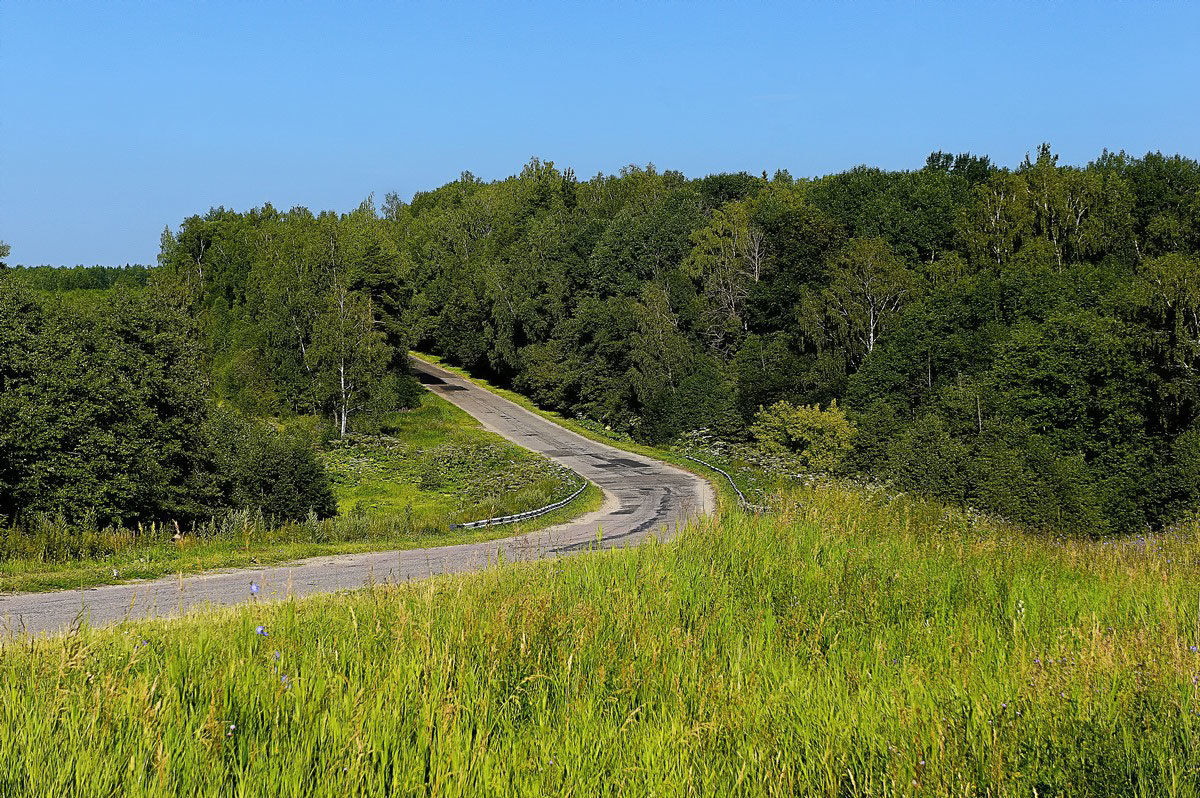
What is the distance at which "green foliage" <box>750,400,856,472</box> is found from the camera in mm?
50062

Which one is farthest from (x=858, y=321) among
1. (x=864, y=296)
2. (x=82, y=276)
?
(x=82, y=276)

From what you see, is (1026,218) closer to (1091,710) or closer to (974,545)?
(974,545)

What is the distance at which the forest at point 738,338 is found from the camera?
31.5 meters

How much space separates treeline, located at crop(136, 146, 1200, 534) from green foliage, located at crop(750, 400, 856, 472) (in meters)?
0.79

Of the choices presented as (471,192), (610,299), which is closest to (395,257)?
(610,299)

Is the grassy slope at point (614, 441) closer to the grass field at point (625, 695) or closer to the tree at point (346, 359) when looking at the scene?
the grass field at point (625, 695)

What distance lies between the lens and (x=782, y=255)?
218ft

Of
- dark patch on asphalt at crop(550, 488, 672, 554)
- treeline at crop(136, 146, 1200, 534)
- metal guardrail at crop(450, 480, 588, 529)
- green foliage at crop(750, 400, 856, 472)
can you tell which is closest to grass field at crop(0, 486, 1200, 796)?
dark patch on asphalt at crop(550, 488, 672, 554)

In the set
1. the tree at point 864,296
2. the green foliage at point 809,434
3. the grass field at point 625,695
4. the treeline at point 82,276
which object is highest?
the treeline at point 82,276

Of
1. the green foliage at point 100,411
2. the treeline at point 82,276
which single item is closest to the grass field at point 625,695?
the green foliage at point 100,411

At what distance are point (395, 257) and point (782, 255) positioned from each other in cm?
3376

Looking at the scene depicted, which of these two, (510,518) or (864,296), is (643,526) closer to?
(510,518)

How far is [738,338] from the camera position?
66562 mm

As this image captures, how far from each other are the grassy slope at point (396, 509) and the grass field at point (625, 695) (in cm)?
596
